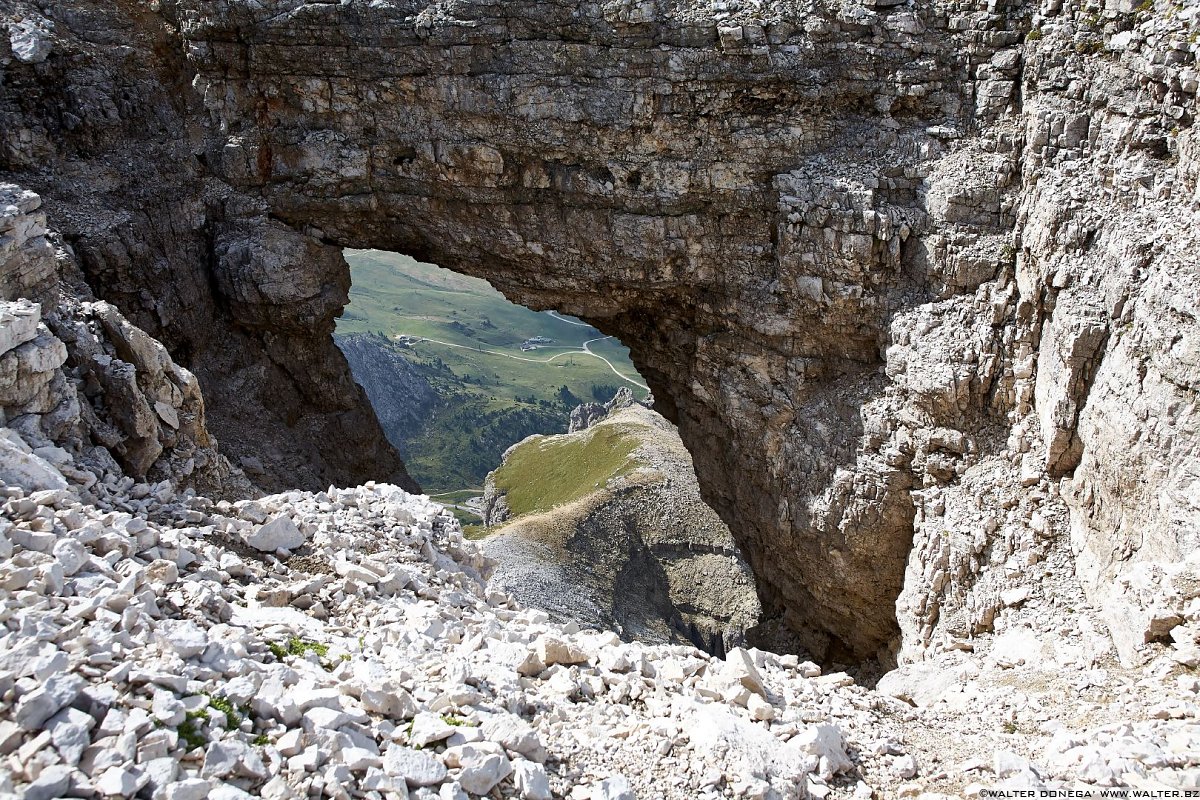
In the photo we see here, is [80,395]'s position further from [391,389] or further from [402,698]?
[391,389]

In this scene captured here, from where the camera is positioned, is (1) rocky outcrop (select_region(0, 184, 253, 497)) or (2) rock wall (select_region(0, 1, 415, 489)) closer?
(1) rocky outcrop (select_region(0, 184, 253, 497))

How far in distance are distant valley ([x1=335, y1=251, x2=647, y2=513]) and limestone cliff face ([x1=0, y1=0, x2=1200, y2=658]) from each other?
118ft

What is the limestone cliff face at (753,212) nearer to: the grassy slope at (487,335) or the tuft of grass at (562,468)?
the tuft of grass at (562,468)

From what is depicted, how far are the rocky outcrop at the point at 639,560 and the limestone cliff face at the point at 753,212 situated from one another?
825 cm

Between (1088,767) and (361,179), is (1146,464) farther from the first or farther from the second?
(361,179)

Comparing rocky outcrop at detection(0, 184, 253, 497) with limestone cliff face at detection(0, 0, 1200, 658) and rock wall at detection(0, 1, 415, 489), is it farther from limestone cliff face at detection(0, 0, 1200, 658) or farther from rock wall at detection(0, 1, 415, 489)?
limestone cliff face at detection(0, 0, 1200, 658)

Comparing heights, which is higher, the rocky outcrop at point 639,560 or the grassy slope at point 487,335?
the rocky outcrop at point 639,560

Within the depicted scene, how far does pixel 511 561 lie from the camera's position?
4309cm

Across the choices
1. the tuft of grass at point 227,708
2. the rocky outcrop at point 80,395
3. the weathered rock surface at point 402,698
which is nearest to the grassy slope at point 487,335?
the rocky outcrop at point 80,395

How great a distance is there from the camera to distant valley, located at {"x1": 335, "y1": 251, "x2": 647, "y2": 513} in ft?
358

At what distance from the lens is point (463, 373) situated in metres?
145

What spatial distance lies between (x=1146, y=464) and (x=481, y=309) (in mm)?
178526

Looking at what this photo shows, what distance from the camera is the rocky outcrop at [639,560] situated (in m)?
41.4

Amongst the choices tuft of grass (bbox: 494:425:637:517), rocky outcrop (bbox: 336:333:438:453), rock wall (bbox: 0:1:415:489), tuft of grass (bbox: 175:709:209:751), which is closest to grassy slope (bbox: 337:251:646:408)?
rocky outcrop (bbox: 336:333:438:453)
